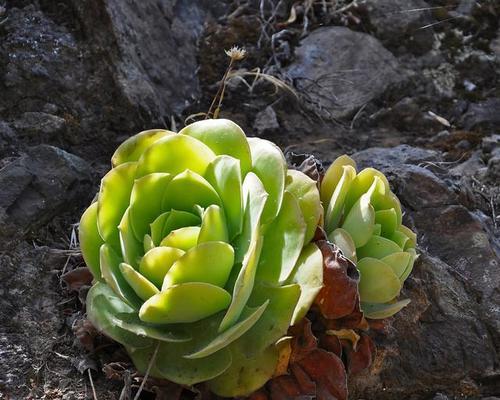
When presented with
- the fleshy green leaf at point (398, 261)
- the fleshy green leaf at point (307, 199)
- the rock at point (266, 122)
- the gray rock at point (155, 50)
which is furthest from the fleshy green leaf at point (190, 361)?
the rock at point (266, 122)

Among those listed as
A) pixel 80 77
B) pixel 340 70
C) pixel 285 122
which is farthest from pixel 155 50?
pixel 340 70

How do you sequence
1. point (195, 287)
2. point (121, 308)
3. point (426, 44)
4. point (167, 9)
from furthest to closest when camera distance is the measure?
point (426, 44) < point (167, 9) < point (121, 308) < point (195, 287)

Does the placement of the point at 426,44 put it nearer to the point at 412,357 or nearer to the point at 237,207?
the point at 412,357

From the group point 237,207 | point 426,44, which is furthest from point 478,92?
point 237,207

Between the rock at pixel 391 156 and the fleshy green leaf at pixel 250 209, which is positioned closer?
the fleshy green leaf at pixel 250 209

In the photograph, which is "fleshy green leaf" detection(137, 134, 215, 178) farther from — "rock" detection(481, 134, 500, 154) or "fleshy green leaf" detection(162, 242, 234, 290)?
"rock" detection(481, 134, 500, 154)

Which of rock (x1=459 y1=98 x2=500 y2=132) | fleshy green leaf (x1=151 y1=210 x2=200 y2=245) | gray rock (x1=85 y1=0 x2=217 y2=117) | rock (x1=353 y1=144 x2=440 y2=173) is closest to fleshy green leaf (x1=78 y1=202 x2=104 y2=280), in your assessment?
fleshy green leaf (x1=151 y1=210 x2=200 y2=245)

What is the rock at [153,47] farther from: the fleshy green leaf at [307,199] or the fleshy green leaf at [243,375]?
the fleshy green leaf at [243,375]

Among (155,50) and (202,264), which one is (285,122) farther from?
(202,264)
